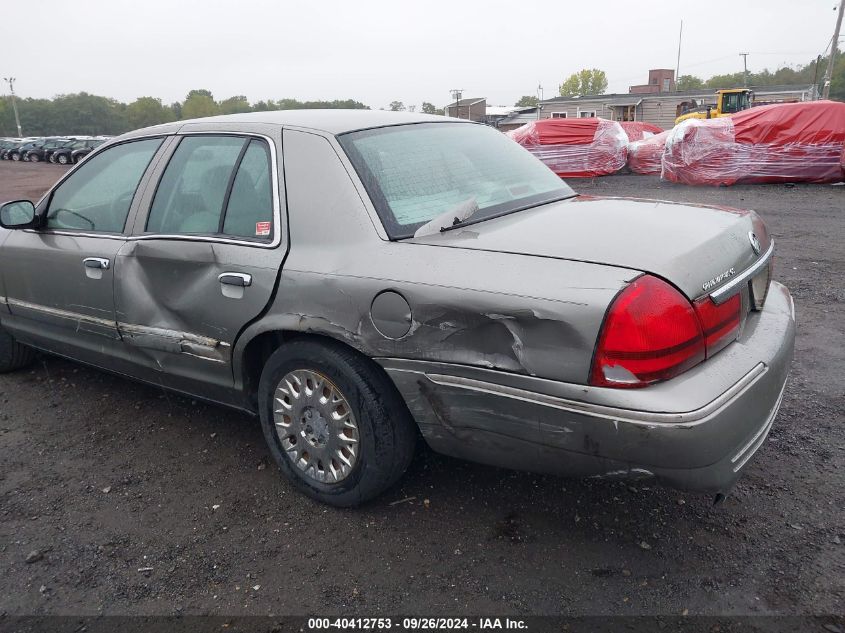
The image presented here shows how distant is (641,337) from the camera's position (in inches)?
80.8

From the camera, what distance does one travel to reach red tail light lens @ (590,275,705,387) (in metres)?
2.05

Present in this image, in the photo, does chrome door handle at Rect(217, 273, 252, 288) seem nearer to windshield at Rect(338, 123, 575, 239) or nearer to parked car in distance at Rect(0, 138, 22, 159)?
windshield at Rect(338, 123, 575, 239)

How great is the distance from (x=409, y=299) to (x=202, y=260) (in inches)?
44.9

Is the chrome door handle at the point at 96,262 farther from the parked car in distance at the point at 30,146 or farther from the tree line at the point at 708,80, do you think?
the tree line at the point at 708,80

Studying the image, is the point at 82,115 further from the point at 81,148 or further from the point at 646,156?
the point at 646,156

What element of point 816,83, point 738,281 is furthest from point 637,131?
point 816,83

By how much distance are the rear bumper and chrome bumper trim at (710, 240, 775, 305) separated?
0.19 metres

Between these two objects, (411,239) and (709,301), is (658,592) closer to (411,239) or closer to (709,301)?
(709,301)

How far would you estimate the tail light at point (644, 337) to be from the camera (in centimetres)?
205

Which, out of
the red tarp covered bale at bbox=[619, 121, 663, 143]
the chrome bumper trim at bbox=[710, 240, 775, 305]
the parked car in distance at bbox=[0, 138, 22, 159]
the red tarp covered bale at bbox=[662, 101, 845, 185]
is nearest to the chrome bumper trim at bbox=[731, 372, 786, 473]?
the chrome bumper trim at bbox=[710, 240, 775, 305]

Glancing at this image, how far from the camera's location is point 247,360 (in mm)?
2977

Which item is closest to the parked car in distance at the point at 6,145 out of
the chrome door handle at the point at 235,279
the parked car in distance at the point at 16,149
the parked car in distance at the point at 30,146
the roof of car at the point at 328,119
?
the parked car in distance at the point at 16,149

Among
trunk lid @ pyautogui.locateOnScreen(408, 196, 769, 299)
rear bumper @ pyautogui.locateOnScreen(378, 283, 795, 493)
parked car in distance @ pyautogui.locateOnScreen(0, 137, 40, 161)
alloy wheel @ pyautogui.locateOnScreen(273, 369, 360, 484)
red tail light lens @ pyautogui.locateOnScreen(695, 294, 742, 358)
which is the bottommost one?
parked car in distance @ pyautogui.locateOnScreen(0, 137, 40, 161)

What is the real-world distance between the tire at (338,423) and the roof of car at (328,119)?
3.26 ft
